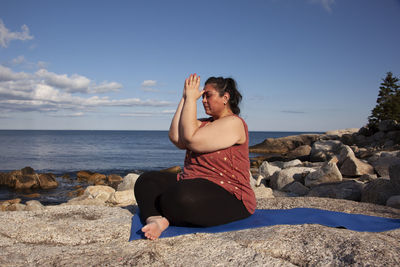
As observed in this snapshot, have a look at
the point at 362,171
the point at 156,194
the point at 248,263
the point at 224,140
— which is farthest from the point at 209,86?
the point at 362,171

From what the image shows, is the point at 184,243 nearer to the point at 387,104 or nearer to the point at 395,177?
the point at 395,177

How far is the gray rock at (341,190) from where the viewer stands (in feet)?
19.2

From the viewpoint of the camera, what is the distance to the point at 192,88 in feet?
10.2

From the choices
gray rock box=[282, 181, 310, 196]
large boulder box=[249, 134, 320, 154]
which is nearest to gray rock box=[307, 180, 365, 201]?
gray rock box=[282, 181, 310, 196]

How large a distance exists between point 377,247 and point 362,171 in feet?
23.1

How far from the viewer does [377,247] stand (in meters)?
2.32

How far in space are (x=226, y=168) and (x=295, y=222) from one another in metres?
0.85

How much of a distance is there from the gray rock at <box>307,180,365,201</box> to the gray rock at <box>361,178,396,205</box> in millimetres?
414

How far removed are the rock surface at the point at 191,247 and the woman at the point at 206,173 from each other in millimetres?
257

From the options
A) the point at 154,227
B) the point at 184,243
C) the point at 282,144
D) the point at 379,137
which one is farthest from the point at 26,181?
the point at 282,144

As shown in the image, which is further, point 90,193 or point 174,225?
point 90,193

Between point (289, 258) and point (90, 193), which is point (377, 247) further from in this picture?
point (90, 193)

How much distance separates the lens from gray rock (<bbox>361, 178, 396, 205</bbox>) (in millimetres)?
5020

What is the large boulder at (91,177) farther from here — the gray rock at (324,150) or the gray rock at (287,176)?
the gray rock at (324,150)
